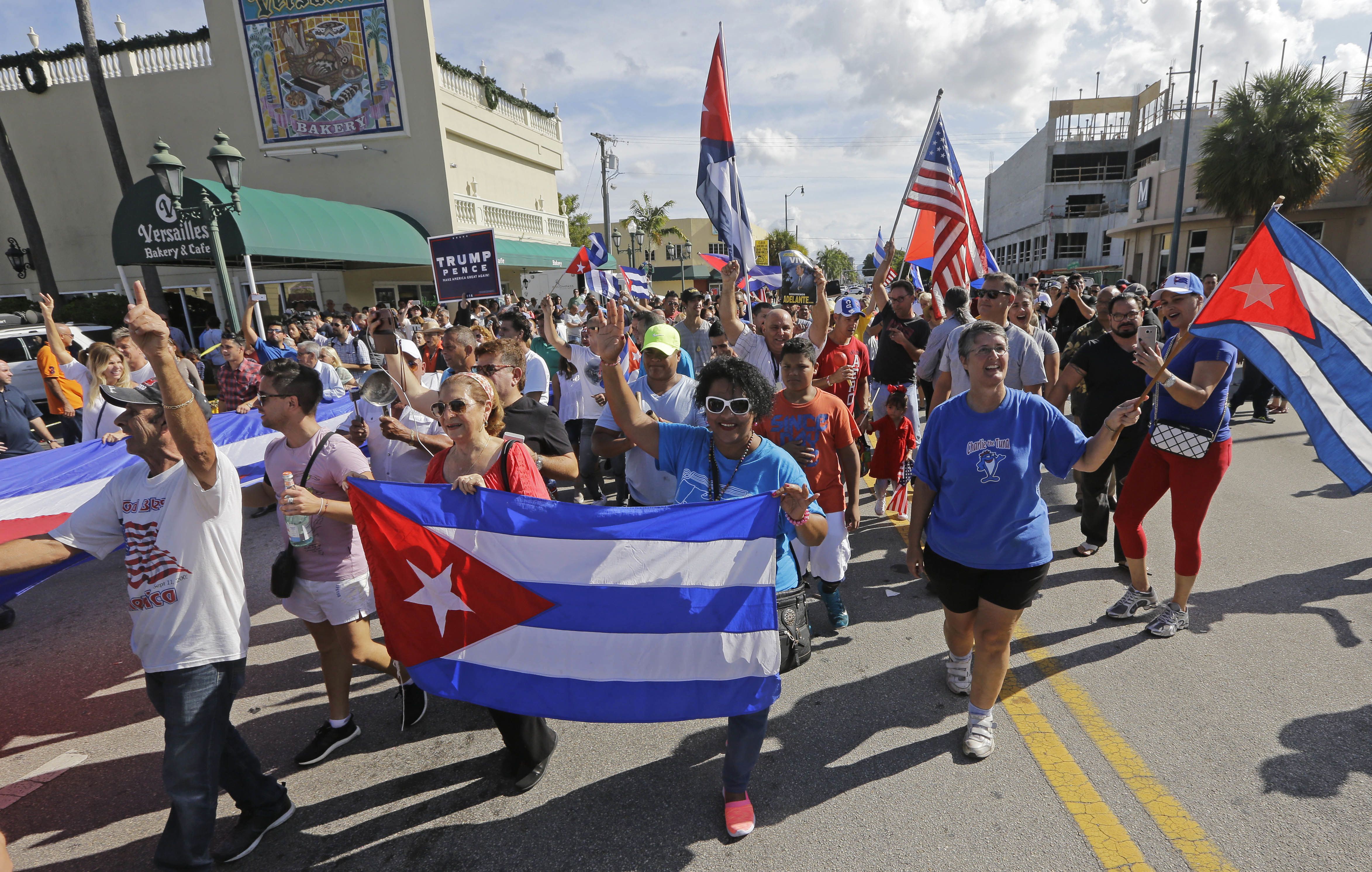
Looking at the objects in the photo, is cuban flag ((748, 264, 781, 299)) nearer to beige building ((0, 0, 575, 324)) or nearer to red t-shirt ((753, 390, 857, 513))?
beige building ((0, 0, 575, 324))

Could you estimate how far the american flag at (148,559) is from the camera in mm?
2441

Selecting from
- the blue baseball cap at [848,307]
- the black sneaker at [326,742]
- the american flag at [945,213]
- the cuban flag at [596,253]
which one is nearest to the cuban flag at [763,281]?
the cuban flag at [596,253]

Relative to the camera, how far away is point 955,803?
2.81 metres

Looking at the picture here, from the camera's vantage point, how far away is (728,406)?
9.05 ft

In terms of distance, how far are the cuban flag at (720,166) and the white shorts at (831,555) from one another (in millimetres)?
3034

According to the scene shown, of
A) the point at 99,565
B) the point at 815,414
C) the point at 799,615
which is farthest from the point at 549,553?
the point at 99,565

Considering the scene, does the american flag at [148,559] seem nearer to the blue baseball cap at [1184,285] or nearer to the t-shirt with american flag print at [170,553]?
the t-shirt with american flag print at [170,553]

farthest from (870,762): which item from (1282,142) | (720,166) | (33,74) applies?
(33,74)

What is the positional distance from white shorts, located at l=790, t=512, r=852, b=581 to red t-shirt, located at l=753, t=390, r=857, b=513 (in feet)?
0.44

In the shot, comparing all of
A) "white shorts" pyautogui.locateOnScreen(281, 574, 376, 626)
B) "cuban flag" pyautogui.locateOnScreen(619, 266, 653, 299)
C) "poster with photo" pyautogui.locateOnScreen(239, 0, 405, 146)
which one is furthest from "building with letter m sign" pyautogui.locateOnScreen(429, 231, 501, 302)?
"poster with photo" pyautogui.locateOnScreen(239, 0, 405, 146)

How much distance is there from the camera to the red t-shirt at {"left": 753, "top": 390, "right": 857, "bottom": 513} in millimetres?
3957

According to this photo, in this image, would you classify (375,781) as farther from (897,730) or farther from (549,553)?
(897,730)

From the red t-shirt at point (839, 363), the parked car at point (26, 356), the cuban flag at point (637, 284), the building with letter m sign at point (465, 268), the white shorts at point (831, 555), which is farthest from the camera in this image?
the cuban flag at point (637, 284)

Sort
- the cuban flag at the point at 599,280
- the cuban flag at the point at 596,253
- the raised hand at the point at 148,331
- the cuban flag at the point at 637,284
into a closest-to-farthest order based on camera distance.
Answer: the raised hand at the point at 148,331
the cuban flag at the point at 599,280
the cuban flag at the point at 596,253
the cuban flag at the point at 637,284
